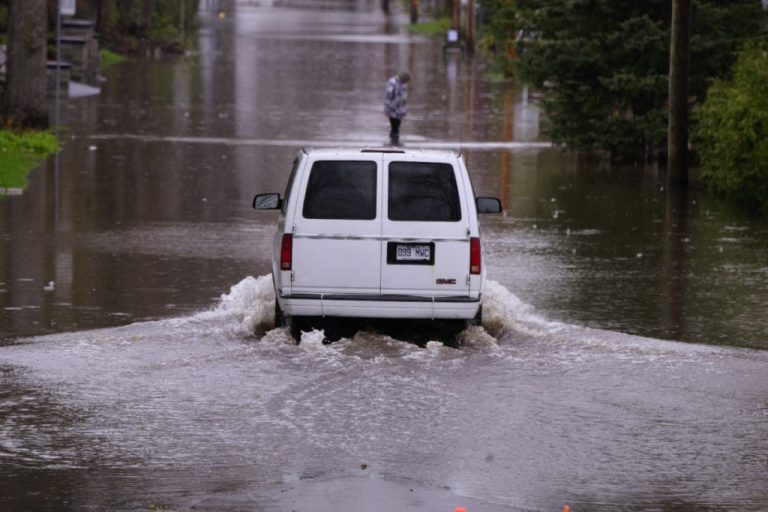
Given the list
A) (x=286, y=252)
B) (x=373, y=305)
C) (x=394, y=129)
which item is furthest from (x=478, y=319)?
(x=394, y=129)

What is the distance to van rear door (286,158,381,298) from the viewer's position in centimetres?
1304

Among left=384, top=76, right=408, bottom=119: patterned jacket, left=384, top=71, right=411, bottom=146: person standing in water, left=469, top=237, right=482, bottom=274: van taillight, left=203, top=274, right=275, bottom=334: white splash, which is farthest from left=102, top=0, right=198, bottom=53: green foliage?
left=469, top=237, right=482, bottom=274: van taillight

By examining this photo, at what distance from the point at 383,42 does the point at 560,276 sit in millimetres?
63570

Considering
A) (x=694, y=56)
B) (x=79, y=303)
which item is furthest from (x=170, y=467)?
(x=694, y=56)

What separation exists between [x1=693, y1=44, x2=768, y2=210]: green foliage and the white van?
36.2 feet

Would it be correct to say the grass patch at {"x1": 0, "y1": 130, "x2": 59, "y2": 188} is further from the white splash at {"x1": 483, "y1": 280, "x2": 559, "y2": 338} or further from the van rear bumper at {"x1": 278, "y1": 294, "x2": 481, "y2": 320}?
the van rear bumper at {"x1": 278, "y1": 294, "x2": 481, "y2": 320}

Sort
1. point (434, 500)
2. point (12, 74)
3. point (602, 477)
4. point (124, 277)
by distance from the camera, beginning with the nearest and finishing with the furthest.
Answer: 1. point (434, 500)
2. point (602, 477)
3. point (124, 277)
4. point (12, 74)

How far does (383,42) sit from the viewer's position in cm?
8000

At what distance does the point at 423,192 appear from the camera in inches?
522

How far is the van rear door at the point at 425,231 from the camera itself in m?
13.1

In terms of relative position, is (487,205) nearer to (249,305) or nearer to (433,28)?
(249,305)

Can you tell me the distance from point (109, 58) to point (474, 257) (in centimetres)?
5120

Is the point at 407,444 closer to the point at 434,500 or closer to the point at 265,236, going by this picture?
the point at 434,500

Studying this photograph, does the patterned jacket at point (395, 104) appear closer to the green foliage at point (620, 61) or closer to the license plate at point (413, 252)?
the green foliage at point (620, 61)
